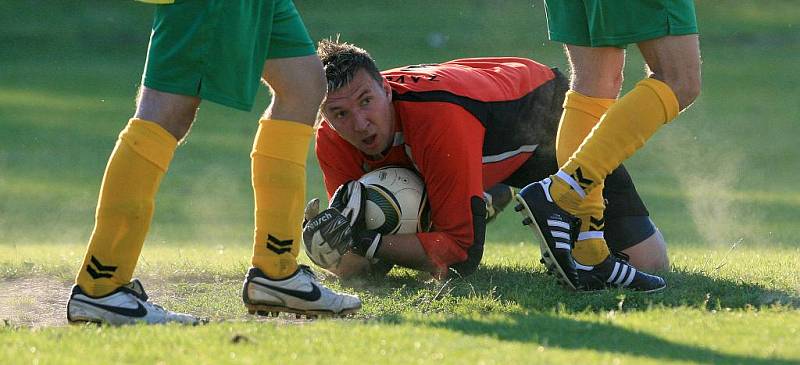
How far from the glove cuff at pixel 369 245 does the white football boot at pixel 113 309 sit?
1.59 metres

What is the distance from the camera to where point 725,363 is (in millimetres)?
3971

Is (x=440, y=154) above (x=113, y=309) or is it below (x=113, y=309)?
above

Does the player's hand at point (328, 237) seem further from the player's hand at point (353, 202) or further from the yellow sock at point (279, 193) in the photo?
the yellow sock at point (279, 193)

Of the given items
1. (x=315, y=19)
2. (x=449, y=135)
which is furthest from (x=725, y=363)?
(x=315, y=19)

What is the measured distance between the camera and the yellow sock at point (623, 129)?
16.8 feet

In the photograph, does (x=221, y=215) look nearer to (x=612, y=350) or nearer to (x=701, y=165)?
(x=701, y=165)

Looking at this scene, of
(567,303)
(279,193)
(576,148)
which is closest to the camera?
(279,193)

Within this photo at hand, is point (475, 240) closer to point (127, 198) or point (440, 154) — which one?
point (440, 154)

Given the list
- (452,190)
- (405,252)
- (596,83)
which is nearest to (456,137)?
(452,190)

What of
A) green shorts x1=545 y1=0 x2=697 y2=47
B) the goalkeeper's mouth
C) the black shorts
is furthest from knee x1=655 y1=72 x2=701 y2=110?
the goalkeeper's mouth

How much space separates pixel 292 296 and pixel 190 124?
32.0 inches

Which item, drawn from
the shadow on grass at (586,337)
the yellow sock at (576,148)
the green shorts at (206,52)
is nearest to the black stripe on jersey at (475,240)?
the yellow sock at (576,148)

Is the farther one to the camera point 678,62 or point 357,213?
A: point 357,213

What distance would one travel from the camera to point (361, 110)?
6336mm
